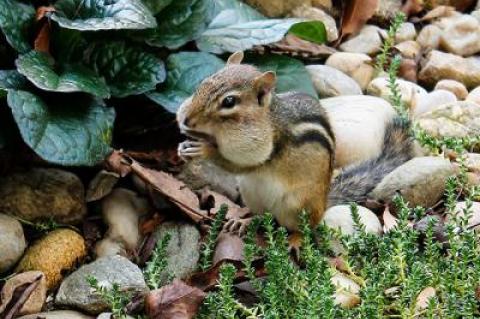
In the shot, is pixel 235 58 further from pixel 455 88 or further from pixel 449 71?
pixel 449 71

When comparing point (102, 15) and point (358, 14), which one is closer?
point (102, 15)

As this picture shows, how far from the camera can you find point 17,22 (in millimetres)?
3773

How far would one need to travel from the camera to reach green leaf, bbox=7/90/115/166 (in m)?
3.39

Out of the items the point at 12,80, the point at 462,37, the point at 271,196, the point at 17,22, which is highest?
the point at 17,22

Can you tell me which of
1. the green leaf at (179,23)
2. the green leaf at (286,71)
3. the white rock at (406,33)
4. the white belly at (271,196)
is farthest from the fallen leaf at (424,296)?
the white rock at (406,33)

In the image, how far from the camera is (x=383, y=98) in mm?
4820

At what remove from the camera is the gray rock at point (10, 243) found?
3428 mm

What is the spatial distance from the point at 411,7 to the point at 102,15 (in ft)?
8.83

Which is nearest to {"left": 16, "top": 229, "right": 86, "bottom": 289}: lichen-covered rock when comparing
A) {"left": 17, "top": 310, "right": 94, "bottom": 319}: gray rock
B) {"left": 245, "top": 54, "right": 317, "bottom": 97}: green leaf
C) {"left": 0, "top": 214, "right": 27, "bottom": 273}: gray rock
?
{"left": 0, "top": 214, "right": 27, "bottom": 273}: gray rock

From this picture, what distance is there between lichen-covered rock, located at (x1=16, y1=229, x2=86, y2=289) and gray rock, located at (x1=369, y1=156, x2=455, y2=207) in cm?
131

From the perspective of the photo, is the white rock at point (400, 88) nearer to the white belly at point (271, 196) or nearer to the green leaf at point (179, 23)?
the green leaf at point (179, 23)

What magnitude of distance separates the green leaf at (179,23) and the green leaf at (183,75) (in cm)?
8

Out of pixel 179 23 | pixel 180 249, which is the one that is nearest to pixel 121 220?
pixel 180 249

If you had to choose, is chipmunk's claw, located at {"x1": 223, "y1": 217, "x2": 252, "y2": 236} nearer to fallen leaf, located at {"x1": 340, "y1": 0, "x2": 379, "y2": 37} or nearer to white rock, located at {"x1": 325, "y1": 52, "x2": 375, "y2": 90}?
white rock, located at {"x1": 325, "y1": 52, "x2": 375, "y2": 90}
